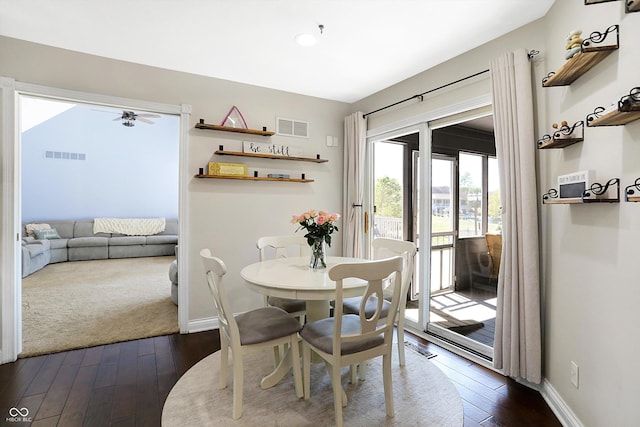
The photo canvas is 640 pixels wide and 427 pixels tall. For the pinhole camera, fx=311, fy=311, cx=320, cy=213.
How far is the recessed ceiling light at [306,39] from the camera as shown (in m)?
2.40

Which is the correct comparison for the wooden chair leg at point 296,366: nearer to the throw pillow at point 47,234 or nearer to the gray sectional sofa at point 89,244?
the gray sectional sofa at point 89,244

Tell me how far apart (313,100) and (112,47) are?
2028 mm

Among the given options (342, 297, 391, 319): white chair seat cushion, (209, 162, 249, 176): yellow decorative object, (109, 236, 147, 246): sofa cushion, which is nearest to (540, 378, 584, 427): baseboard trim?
(342, 297, 391, 319): white chair seat cushion

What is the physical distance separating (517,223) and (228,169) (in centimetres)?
258

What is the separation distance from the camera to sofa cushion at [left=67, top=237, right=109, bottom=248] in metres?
6.57

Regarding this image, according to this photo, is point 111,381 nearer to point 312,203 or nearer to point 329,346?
point 329,346

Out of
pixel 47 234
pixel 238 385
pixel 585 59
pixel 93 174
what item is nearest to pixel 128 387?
pixel 238 385

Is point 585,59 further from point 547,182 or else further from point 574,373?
point 574,373

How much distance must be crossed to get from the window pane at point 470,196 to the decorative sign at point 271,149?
178 centimetres

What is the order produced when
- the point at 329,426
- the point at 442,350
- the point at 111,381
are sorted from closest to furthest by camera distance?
1. the point at 329,426
2. the point at 111,381
3. the point at 442,350

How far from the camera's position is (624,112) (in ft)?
3.84

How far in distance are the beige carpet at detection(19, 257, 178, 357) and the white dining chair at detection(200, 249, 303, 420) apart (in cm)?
149

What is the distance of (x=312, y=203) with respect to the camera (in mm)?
3787

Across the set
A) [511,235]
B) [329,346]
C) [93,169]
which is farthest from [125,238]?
[511,235]
